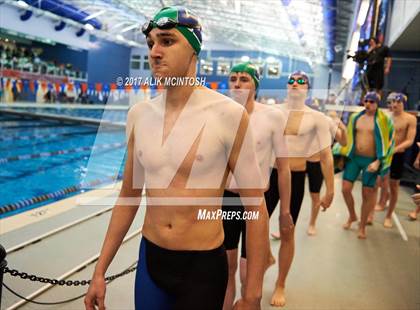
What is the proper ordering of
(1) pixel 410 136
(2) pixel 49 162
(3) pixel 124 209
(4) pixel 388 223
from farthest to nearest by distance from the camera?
(2) pixel 49 162 < (1) pixel 410 136 < (4) pixel 388 223 < (3) pixel 124 209

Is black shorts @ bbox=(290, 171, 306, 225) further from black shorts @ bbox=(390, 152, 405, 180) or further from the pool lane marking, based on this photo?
the pool lane marking

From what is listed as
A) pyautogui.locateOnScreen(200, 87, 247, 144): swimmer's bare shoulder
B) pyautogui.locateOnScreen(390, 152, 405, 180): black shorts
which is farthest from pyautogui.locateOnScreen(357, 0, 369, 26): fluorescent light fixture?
pyautogui.locateOnScreen(200, 87, 247, 144): swimmer's bare shoulder

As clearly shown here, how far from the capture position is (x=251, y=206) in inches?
54.8

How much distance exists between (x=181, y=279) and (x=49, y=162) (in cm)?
862

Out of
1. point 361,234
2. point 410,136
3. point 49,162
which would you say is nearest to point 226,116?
point 361,234

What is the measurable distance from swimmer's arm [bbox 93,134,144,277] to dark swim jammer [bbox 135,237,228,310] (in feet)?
0.58

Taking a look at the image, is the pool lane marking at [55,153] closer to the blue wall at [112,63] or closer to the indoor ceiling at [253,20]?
the blue wall at [112,63]

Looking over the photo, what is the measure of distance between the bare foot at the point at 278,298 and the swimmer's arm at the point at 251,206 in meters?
1.73

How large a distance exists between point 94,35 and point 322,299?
71.9ft

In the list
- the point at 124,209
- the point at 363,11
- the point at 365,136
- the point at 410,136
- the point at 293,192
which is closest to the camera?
the point at 124,209

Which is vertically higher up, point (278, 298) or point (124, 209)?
point (124, 209)

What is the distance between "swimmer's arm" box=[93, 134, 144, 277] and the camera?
150cm

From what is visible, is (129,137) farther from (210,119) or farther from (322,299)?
(322,299)

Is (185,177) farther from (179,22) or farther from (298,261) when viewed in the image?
(298,261)
